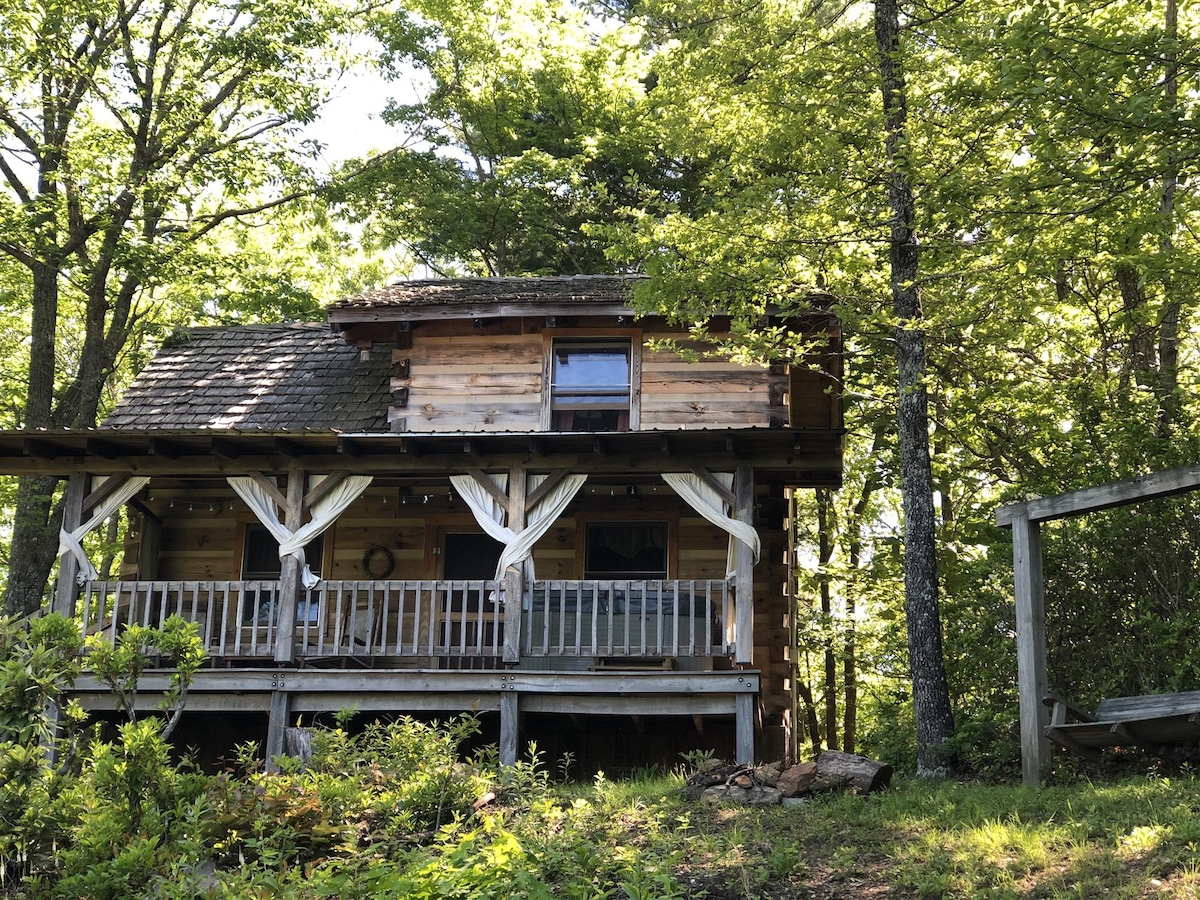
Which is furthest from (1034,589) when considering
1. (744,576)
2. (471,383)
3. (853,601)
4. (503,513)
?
(853,601)

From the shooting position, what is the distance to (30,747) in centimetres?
807

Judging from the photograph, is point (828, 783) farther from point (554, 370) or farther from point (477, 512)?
point (554, 370)

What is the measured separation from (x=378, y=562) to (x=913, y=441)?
8.15 metres

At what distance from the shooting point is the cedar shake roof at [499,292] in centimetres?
1598

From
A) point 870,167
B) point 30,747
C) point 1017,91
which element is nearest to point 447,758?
point 30,747

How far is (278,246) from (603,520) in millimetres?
13831

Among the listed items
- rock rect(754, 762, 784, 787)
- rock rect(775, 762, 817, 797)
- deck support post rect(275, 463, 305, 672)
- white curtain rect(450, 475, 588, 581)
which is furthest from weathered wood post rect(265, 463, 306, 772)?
rock rect(775, 762, 817, 797)

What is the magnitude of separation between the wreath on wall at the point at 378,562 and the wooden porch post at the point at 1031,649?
369 inches

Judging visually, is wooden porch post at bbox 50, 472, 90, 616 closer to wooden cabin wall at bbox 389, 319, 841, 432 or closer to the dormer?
the dormer

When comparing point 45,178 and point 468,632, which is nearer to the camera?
point 468,632

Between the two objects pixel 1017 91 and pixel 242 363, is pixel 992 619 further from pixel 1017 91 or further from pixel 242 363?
pixel 242 363

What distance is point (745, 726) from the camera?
13.6 metres

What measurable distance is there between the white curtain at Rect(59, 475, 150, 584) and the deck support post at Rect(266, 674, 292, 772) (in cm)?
309

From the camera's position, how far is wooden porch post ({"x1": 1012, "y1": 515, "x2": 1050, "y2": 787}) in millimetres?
10320
